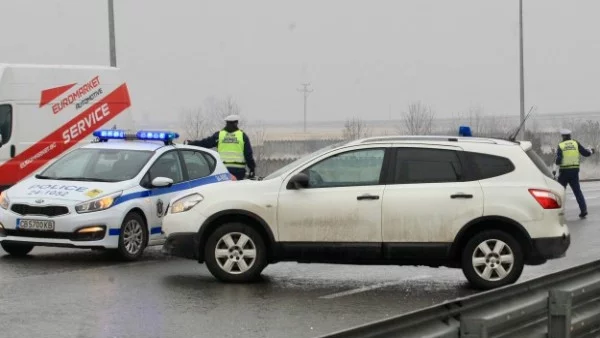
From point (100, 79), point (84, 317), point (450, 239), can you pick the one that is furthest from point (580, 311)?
point (100, 79)

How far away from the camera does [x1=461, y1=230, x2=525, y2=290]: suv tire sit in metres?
9.33

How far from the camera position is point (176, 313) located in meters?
8.20

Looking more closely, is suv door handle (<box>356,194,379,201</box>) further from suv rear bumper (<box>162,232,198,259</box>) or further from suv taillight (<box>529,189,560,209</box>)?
suv rear bumper (<box>162,232,198,259</box>)

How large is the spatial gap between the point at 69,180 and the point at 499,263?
5472 millimetres

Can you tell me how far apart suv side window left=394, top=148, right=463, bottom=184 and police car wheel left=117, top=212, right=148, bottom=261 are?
3.68m

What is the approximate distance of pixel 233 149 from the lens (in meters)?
14.6

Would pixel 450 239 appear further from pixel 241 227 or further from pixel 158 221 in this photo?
pixel 158 221

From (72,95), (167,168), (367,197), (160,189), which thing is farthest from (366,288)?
(72,95)

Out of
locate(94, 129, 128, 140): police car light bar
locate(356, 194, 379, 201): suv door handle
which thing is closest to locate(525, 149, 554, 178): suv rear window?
locate(356, 194, 379, 201): suv door handle

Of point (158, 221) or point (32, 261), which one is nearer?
point (32, 261)

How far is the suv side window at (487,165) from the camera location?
31.3 ft

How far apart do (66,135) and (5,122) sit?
120 centimetres

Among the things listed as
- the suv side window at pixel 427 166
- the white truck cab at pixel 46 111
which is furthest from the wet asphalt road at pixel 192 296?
the white truck cab at pixel 46 111

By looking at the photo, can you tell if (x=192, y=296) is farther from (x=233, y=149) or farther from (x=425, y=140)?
(x=233, y=149)
